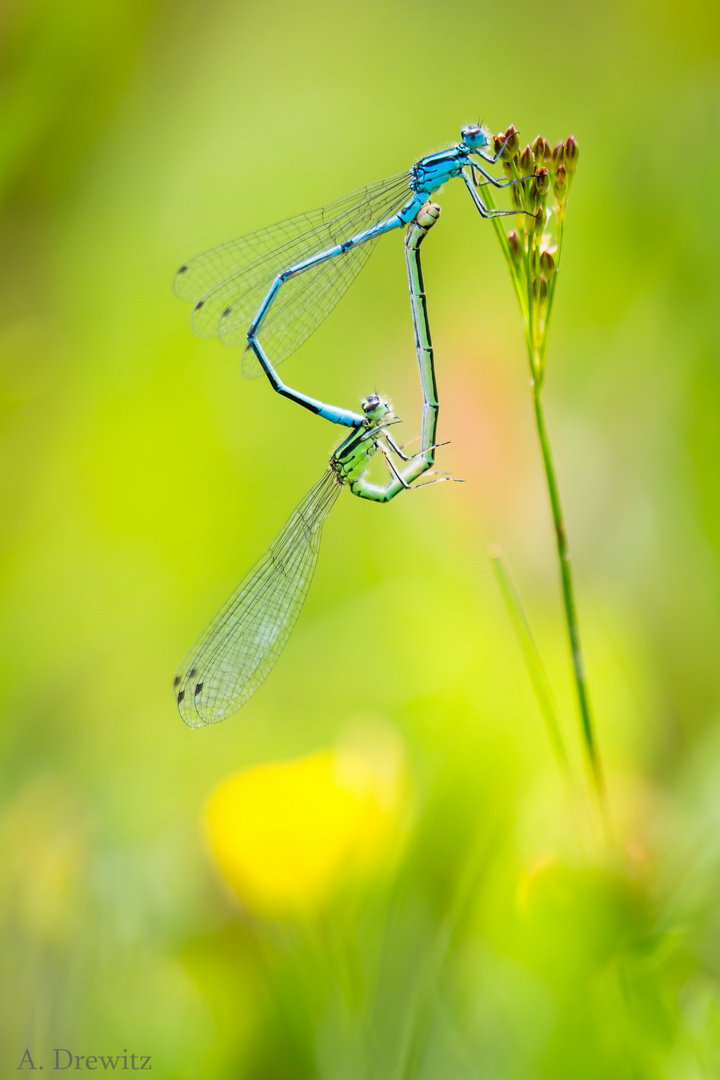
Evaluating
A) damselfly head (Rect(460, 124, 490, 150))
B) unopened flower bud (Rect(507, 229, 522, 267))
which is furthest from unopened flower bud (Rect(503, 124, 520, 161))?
damselfly head (Rect(460, 124, 490, 150))

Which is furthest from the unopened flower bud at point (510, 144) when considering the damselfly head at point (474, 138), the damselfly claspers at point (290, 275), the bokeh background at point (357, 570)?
the bokeh background at point (357, 570)

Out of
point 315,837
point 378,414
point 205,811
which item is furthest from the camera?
point 378,414

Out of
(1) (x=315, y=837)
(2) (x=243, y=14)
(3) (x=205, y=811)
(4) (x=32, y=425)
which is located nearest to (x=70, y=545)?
(4) (x=32, y=425)

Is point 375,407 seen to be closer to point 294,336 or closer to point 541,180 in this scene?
point 294,336

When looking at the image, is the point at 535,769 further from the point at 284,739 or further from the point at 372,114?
the point at 372,114

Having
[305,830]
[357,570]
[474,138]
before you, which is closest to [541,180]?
[474,138]

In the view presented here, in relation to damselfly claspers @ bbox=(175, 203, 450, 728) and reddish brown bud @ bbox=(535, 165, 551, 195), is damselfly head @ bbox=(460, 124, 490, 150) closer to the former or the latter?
damselfly claspers @ bbox=(175, 203, 450, 728)

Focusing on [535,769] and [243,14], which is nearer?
[535,769]

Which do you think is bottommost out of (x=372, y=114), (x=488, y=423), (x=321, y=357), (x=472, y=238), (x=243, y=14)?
(x=488, y=423)
